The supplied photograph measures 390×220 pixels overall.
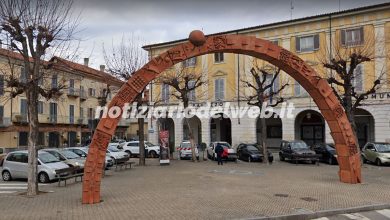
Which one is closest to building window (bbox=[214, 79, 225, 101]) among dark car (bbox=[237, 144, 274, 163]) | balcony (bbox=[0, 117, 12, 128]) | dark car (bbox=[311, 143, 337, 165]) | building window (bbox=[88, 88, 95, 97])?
dark car (bbox=[237, 144, 274, 163])

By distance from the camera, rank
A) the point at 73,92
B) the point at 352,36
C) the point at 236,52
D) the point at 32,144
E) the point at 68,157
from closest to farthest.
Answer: the point at 32,144 → the point at 236,52 → the point at 68,157 → the point at 352,36 → the point at 73,92

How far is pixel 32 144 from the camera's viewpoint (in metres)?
13.5

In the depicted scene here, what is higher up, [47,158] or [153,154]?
[47,158]

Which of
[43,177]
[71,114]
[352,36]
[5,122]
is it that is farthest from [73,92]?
[43,177]

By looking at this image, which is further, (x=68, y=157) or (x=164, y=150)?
(x=164, y=150)

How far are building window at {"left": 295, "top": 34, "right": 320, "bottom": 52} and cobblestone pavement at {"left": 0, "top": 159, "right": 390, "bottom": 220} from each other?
2066 centimetres

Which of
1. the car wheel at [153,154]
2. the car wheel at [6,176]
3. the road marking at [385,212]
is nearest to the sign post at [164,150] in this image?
the car wheel at [153,154]

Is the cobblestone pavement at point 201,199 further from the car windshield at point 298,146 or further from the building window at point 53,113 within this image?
the building window at point 53,113

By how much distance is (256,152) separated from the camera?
92.1ft

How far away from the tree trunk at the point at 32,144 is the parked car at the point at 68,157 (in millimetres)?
5650

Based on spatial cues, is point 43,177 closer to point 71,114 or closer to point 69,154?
point 69,154

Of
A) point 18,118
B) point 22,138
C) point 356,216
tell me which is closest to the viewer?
point 356,216

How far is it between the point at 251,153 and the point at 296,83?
11313mm

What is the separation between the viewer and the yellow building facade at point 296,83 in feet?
105
